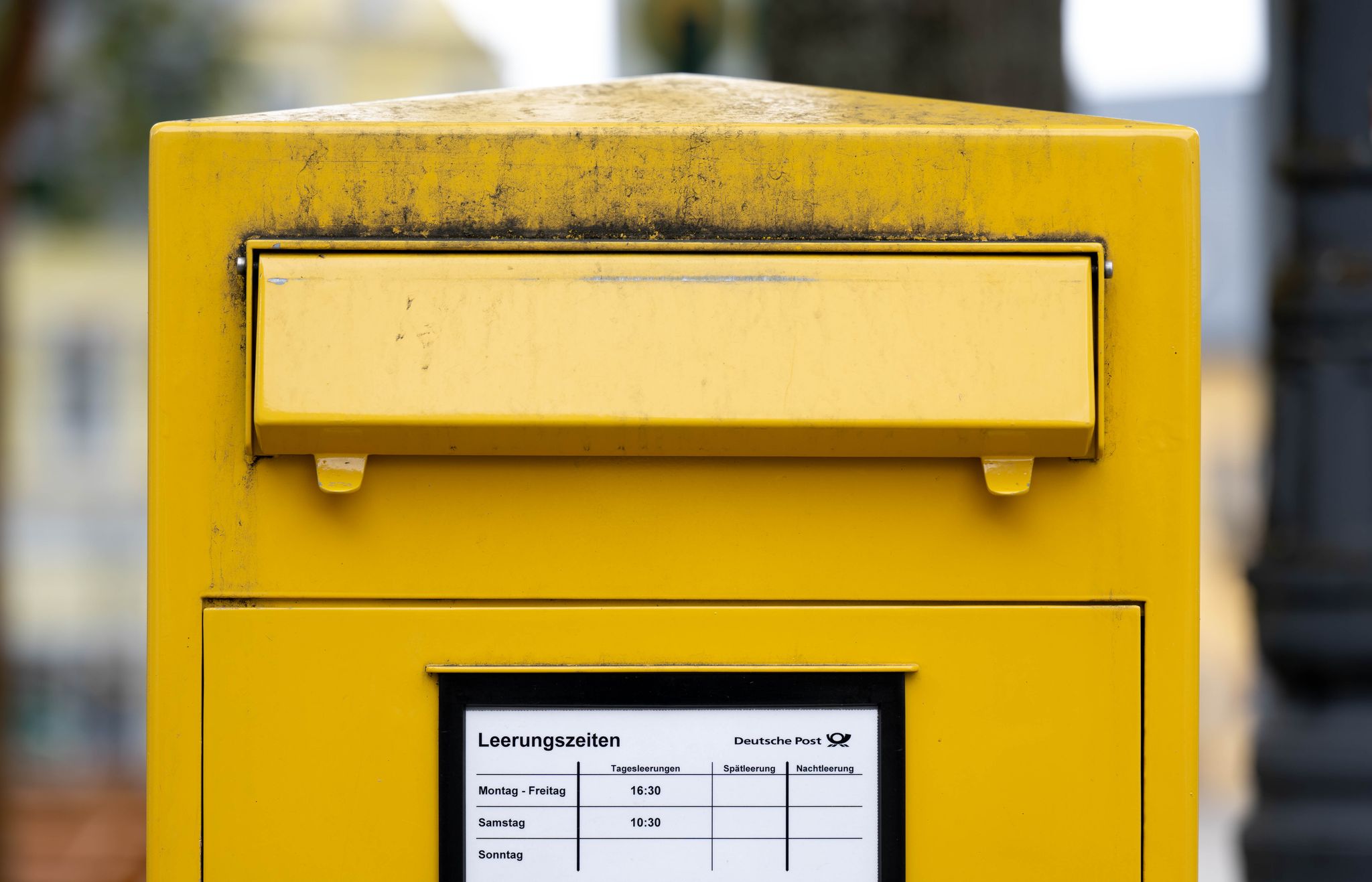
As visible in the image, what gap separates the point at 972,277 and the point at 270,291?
2.28 feet

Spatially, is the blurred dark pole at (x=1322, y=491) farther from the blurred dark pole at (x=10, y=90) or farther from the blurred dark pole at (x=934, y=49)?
the blurred dark pole at (x=10, y=90)

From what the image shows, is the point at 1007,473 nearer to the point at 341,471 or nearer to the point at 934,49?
the point at 341,471

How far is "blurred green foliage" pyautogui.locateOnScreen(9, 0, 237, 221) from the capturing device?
271 inches

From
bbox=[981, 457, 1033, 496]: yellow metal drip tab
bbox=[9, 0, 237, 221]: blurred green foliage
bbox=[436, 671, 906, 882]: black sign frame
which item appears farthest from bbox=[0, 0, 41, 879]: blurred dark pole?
bbox=[981, 457, 1033, 496]: yellow metal drip tab

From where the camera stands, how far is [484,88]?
31.3ft

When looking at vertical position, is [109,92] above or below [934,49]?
above

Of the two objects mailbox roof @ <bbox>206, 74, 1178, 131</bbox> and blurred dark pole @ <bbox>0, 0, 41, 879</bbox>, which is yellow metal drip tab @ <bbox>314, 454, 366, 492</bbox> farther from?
blurred dark pole @ <bbox>0, 0, 41, 879</bbox>

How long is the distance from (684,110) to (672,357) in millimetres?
338

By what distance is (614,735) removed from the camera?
1.38 m

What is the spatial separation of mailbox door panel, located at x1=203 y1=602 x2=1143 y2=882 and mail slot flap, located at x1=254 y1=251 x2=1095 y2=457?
0.18m

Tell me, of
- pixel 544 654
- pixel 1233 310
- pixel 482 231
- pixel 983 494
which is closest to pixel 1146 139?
pixel 983 494

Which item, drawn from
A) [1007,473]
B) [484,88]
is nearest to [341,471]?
[1007,473]

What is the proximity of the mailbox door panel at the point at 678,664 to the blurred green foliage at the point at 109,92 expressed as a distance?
615 centimetres

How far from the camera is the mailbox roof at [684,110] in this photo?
138cm
